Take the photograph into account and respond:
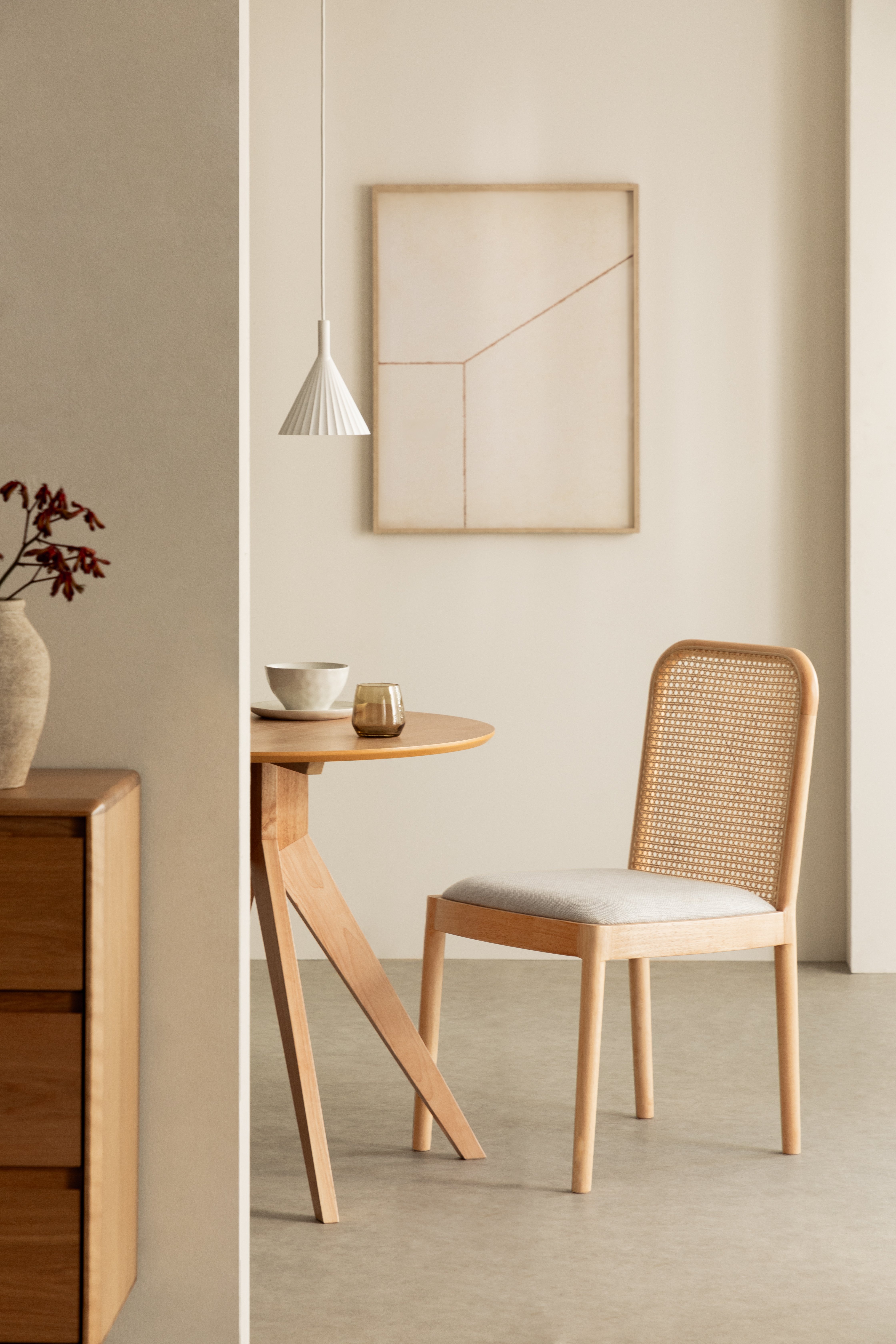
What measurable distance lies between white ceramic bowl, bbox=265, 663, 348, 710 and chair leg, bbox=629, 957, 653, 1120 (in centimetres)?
85

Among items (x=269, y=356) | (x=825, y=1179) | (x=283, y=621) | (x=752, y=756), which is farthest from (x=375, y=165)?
(x=825, y=1179)

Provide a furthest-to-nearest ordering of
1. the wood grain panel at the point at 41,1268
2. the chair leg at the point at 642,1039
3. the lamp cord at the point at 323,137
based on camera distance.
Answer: the lamp cord at the point at 323,137
the chair leg at the point at 642,1039
the wood grain panel at the point at 41,1268

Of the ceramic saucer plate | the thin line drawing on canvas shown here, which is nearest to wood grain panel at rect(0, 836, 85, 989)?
the ceramic saucer plate

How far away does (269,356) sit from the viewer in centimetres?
432

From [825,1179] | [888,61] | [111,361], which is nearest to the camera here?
[111,361]

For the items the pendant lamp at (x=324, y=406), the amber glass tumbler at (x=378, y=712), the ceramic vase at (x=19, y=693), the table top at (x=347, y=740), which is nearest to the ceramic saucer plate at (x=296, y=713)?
the table top at (x=347, y=740)

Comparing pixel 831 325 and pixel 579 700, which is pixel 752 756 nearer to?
pixel 579 700

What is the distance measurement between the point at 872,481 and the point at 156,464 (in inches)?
111

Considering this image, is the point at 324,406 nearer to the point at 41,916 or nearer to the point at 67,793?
the point at 67,793

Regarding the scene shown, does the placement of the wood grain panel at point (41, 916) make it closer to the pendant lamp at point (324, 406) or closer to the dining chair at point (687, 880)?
the dining chair at point (687, 880)

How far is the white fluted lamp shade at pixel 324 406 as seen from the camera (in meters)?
3.21

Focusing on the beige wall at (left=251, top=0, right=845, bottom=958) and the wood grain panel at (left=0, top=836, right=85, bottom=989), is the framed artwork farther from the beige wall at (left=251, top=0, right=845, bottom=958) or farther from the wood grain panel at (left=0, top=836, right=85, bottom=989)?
the wood grain panel at (left=0, top=836, right=85, bottom=989)

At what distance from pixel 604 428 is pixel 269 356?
104cm

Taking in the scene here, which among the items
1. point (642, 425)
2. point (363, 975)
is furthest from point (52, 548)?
point (642, 425)
